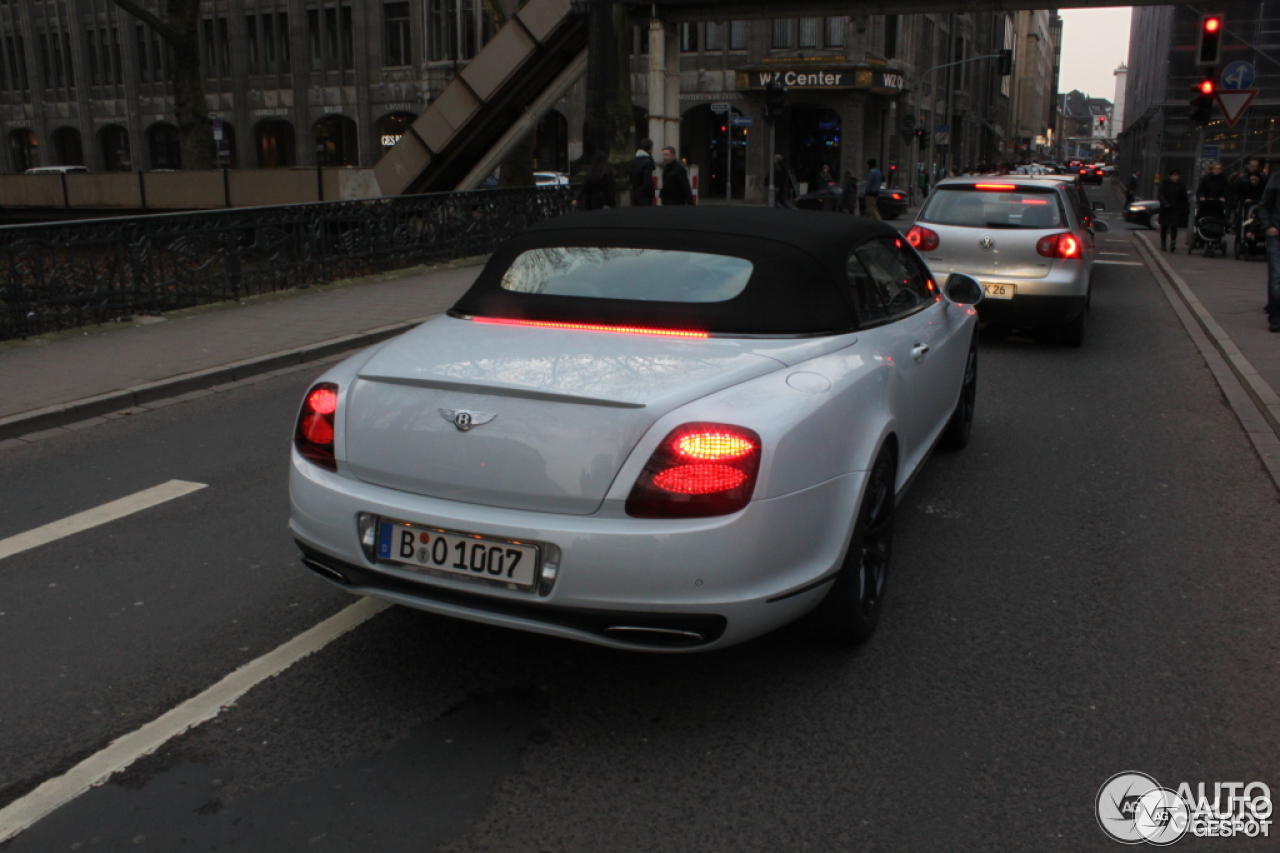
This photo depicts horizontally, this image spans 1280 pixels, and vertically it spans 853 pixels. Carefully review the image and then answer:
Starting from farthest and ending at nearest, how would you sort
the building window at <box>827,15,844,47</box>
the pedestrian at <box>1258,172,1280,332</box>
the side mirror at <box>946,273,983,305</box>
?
the building window at <box>827,15,844,47</box>
the pedestrian at <box>1258,172,1280,332</box>
the side mirror at <box>946,273,983,305</box>

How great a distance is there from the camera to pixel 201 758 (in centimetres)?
321

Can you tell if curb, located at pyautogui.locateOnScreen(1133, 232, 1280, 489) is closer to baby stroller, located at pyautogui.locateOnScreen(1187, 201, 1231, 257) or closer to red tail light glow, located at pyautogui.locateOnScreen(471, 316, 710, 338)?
red tail light glow, located at pyautogui.locateOnScreen(471, 316, 710, 338)

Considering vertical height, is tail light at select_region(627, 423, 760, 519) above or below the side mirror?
below

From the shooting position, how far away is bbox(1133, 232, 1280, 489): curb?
7000 mm

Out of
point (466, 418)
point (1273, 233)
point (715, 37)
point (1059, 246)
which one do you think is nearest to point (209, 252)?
point (1059, 246)

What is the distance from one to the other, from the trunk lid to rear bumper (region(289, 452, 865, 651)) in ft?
0.24

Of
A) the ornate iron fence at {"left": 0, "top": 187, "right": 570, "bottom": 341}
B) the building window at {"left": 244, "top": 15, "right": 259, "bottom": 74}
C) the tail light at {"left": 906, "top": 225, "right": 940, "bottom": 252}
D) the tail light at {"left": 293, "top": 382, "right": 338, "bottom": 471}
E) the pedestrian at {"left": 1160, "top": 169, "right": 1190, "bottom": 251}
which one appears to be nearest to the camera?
the tail light at {"left": 293, "top": 382, "right": 338, "bottom": 471}

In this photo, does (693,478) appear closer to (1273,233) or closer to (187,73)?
(1273,233)

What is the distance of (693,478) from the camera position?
123 inches

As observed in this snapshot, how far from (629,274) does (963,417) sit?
3132 millimetres

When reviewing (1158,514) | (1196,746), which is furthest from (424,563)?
(1158,514)

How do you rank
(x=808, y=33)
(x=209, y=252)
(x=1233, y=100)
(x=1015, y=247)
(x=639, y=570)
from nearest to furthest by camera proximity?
(x=639, y=570)
(x=1015, y=247)
(x=209, y=252)
(x=1233, y=100)
(x=808, y=33)

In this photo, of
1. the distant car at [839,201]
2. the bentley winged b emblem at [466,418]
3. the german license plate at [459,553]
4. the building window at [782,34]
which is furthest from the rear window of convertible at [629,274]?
the building window at [782,34]

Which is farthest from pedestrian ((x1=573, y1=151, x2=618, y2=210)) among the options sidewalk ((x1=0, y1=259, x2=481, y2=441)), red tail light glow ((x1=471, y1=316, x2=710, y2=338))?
red tail light glow ((x1=471, y1=316, x2=710, y2=338))
